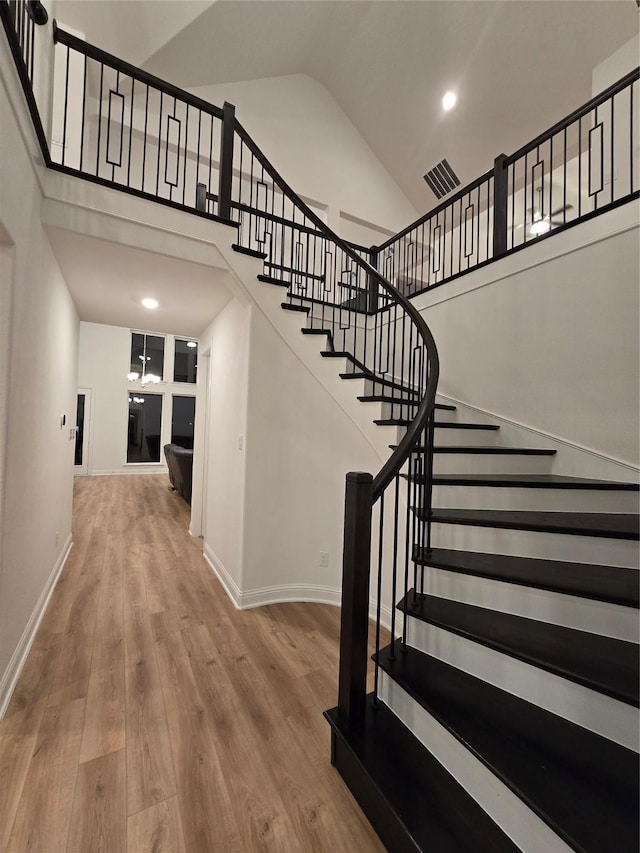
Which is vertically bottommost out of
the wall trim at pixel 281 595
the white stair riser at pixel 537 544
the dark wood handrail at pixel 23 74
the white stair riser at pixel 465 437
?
the wall trim at pixel 281 595

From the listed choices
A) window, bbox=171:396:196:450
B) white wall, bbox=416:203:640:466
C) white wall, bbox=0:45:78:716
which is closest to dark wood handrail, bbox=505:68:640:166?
white wall, bbox=416:203:640:466

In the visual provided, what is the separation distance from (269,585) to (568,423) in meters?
2.60

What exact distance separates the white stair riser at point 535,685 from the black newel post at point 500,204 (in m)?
3.00

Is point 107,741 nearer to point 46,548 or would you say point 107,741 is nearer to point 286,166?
point 46,548

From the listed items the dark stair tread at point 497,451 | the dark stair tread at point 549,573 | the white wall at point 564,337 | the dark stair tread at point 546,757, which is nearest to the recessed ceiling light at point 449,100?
the white wall at point 564,337

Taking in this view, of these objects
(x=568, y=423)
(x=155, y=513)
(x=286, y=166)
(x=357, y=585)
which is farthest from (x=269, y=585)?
(x=286, y=166)

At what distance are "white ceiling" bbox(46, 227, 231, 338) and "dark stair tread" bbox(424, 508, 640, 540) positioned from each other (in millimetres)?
2432

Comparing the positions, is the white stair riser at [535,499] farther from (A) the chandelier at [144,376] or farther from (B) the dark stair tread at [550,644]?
(A) the chandelier at [144,376]

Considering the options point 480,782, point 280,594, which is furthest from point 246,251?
point 480,782

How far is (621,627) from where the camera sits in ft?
4.62

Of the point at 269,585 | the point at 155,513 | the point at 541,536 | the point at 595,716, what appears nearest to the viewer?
the point at 595,716

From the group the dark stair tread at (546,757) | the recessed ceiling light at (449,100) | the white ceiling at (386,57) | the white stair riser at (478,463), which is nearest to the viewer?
the dark stair tread at (546,757)

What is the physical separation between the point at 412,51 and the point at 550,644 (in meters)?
7.39

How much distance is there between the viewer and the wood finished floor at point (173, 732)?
126cm
